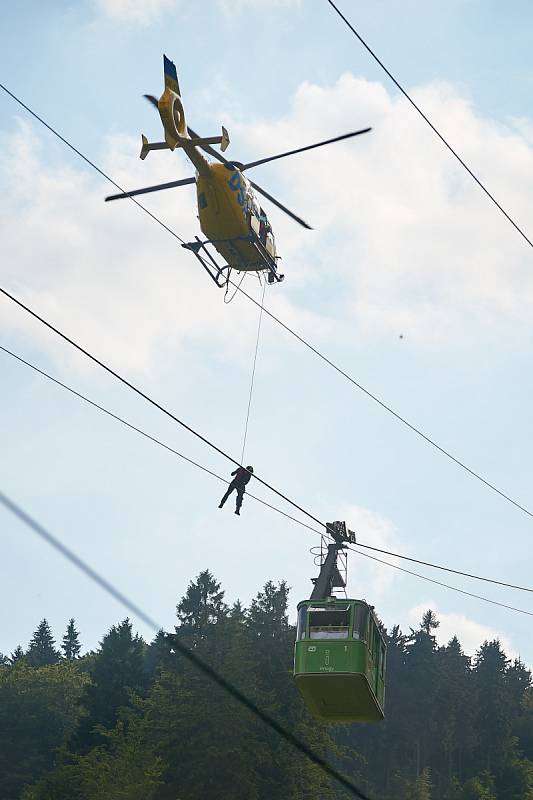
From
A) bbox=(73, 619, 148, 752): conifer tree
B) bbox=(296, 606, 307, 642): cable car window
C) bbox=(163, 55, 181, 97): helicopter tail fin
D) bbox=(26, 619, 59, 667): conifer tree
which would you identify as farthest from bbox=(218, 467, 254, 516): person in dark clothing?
bbox=(26, 619, 59, 667): conifer tree

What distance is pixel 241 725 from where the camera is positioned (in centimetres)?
7950

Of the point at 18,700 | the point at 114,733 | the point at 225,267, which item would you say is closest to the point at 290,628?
the point at 114,733

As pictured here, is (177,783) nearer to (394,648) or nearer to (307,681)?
(307,681)

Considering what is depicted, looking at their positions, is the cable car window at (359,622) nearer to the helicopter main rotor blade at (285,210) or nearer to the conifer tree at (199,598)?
the helicopter main rotor blade at (285,210)

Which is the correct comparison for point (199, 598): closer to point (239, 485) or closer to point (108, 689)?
point (108, 689)

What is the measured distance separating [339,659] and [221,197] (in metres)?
13.8

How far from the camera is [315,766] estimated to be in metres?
79.4

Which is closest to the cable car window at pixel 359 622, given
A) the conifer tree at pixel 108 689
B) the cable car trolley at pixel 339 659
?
the cable car trolley at pixel 339 659

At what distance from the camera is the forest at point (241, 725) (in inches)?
3105

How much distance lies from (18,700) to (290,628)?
43152mm

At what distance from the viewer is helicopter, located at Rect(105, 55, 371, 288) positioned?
34531 mm

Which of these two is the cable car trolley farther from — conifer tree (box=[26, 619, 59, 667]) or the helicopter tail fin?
conifer tree (box=[26, 619, 59, 667])

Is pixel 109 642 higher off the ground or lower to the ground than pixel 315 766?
higher

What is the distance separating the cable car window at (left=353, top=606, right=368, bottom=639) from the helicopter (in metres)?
11.3
